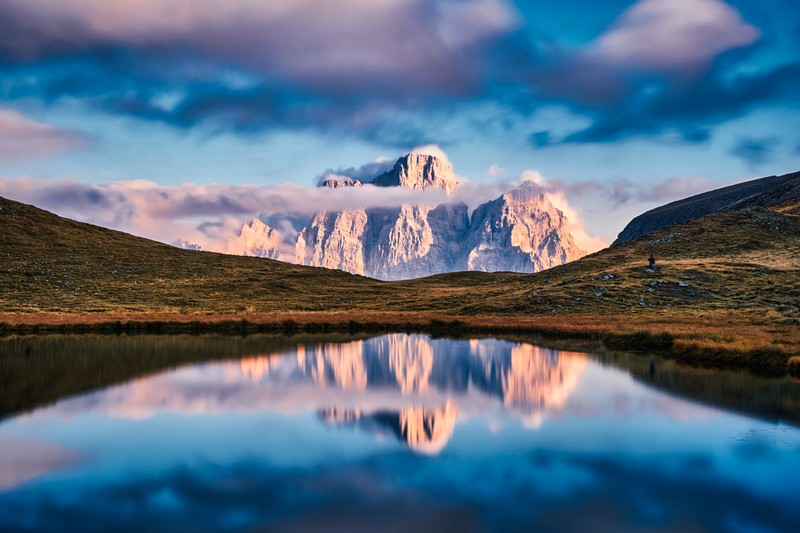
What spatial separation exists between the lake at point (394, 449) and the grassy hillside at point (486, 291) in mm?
18503

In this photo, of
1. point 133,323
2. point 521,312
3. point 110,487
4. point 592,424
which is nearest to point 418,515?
point 110,487

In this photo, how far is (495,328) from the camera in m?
72.8

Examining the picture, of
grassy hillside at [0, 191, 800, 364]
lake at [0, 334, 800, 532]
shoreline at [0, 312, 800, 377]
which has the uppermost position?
grassy hillside at [0, 191, 800, 364]

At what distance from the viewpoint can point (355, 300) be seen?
391ft

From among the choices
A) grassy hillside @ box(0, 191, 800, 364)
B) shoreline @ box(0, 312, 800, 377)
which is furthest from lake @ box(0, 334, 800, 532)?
grassy hillside @ box(0, 191, 800, 364)

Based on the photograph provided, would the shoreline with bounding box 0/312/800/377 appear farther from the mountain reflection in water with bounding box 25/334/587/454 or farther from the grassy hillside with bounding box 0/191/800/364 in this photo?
the mountain reflection in water with bounding box 25/334/587/454

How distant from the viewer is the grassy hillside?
68.1 m

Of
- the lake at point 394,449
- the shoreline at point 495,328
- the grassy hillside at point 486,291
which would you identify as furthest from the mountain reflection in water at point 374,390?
the grassy hillside at point 486,291

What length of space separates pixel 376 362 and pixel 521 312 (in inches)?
1813

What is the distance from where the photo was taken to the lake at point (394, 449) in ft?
47.5

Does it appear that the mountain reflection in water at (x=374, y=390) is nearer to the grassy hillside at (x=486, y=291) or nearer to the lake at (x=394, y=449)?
the lake at (x=394, y=449)

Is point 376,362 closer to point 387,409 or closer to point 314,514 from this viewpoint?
point 387,409

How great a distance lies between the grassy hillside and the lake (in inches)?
728

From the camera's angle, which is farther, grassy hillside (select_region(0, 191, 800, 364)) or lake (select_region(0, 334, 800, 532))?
grassy hillside (select_region(0, 191, 800, 364))
